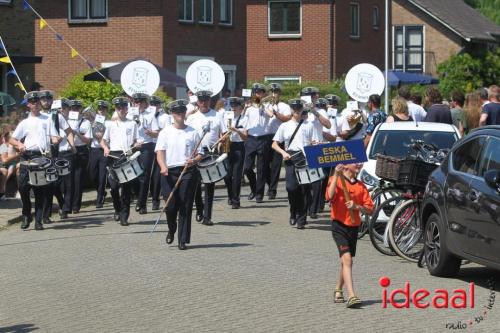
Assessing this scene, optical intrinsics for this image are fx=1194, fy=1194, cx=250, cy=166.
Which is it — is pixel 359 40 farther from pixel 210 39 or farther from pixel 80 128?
pixel 80 128

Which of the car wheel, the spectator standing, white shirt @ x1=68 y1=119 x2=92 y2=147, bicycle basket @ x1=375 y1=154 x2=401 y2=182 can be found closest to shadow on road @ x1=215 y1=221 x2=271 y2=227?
the spectator standing

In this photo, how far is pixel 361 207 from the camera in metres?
11.2

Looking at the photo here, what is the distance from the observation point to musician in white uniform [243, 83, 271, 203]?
837 inches

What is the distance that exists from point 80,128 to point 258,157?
3.29 m

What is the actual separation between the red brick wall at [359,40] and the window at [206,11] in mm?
7626

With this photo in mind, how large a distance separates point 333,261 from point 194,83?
1034cm

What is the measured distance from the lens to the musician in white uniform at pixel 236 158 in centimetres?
2020

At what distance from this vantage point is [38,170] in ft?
57.1

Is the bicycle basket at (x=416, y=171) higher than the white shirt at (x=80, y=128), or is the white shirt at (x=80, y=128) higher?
→ the white shirt at (x=80, y=128)

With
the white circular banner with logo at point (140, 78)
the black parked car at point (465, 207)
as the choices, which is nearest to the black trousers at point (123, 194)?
the white circular banner with logo at point (140, 78)

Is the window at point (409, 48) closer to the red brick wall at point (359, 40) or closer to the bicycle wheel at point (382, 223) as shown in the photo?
the red brick wall at point (359, 40)

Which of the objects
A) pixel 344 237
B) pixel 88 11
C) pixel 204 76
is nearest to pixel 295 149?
pixel 344 237

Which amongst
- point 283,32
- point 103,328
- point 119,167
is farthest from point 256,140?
point 283,32

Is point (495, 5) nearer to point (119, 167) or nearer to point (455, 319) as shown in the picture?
point (119, 167)
